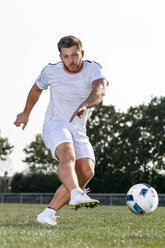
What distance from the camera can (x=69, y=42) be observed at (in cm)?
562

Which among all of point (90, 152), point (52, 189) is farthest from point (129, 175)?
point (90, 152)

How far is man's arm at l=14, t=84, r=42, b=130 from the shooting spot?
6605 millimetres

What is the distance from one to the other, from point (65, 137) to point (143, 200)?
9.25 ft

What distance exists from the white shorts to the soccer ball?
212 centimetres

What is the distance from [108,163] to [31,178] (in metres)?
16.7

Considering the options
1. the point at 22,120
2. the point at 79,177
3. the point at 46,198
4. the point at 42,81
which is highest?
the point at 42,81

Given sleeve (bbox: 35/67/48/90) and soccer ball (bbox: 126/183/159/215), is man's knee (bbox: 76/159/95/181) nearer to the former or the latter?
sleeve (bbox: 35/67/48/90)

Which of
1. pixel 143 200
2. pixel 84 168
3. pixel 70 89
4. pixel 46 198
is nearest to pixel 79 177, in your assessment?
pixel 84 168

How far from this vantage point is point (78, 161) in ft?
20.0

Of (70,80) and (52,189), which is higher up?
(70,80)

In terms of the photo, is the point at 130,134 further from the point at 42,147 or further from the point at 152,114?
the point at 42,147

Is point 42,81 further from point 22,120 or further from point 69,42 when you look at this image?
point 69,42

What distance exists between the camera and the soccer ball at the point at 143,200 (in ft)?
25.9

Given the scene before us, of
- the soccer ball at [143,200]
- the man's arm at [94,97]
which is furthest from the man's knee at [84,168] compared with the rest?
the soccer ball at [143,200]
